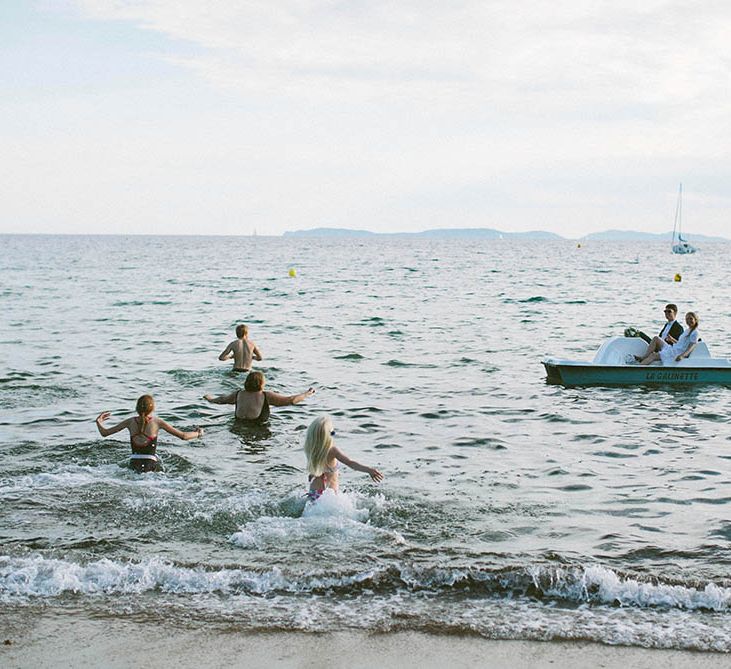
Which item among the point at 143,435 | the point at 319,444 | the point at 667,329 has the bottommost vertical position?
the point at 143,435

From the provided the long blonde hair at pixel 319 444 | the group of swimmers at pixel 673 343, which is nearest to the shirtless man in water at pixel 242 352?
the group of swimmers at pixel 673 343

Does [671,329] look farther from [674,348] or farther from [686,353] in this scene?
[686,353]

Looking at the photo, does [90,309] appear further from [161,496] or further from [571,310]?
[161,496]

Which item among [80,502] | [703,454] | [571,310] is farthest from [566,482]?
[571,310]

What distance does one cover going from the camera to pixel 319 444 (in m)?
9.38

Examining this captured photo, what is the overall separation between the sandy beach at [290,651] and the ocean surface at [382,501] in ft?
0.66

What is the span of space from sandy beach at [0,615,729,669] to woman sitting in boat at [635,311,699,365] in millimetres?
12021

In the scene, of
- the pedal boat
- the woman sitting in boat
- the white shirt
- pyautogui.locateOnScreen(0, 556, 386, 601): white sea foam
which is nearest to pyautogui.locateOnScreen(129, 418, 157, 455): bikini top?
pyautogui.locateOnScreen(0, 556, 386, 601): white sea foam

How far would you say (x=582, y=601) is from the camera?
7.56m

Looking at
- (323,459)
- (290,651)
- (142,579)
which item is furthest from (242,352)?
(290,651)

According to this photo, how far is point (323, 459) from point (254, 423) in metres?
5.24

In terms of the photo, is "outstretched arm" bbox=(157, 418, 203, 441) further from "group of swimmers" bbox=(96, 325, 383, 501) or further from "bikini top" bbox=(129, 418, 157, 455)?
"bikini top" bbox=(129, 418, 157, 455)

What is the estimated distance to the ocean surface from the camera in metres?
7.40

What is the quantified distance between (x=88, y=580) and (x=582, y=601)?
444 centimetres
